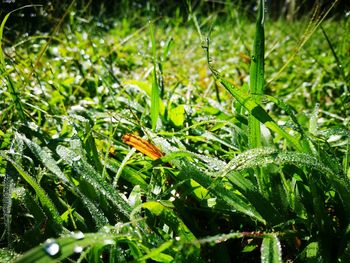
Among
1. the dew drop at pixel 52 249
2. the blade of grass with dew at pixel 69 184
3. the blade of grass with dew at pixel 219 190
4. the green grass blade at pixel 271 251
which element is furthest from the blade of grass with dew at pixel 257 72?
the dew drop at pixel 52 249

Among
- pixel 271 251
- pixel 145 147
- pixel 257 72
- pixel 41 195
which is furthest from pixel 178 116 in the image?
pixel 271 251

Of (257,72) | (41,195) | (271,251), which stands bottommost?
(271,251)

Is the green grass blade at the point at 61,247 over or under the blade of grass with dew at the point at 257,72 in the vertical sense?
under

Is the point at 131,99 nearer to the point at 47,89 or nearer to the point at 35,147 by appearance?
the point at 47,89

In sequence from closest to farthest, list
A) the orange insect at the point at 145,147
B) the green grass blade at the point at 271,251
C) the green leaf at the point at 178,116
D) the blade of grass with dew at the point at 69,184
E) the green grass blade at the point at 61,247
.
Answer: the green grass blade at the point at 61,247
the green grass blade at the point at 271,251
the blade of grass with dew at the point at 69,184
the orange insect at the point at 145,147
the green leaf at the point at 178,116

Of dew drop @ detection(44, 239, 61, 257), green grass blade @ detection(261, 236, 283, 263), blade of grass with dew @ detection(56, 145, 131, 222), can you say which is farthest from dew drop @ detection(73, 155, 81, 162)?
green grass blade @ detection(261, 236, 283, 263)

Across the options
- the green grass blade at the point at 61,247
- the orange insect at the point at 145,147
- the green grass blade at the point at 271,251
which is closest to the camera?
the green grass blade at the point at 61,247

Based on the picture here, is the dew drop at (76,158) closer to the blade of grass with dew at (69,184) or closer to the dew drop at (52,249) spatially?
the blade of grass with dew at (69,184)

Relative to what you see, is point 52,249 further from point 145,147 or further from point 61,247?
point 145,147
